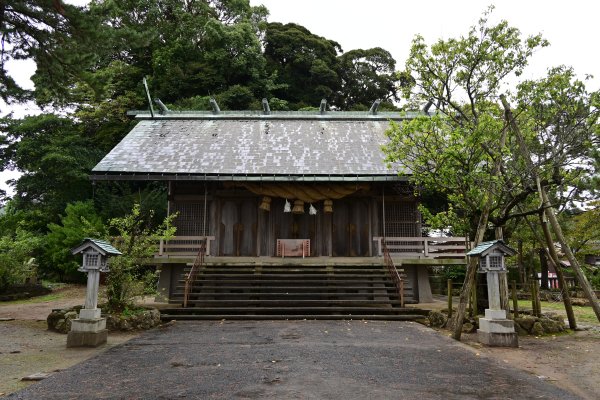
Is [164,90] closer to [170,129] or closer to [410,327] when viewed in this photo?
[170,129]

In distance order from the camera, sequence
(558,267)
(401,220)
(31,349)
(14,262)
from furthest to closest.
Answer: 1. (14,262)
2. (401,220)
3. (558,267)
4. (31,349)

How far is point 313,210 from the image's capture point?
49.0 ft

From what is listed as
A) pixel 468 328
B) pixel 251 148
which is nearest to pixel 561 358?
pixel 468 328

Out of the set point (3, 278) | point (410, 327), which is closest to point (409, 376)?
point (410, 327)

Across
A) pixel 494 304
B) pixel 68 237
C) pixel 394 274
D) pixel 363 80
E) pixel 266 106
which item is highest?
pixel 363 80

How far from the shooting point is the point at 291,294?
494 inches

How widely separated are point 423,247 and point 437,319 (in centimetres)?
453

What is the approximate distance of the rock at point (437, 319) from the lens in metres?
10.2

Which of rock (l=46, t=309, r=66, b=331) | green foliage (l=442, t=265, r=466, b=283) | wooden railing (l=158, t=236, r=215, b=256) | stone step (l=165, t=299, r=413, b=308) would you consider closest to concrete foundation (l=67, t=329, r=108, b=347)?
rock (l=46, t=309, r=66, b=331)

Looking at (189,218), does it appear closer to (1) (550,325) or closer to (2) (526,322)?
(2) (526,322)

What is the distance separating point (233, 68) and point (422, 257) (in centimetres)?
2156

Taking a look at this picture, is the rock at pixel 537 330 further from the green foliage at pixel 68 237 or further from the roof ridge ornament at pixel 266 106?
the green foliage at pixel 68 237

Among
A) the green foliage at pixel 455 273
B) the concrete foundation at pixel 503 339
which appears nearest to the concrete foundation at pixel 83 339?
the concrete foundation at pixel 503 339

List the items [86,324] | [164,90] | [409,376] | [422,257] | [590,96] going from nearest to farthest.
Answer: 1. [409,376]
2. [86,324]
3. [590,96]
4. [422,257]
5. [164,90]
